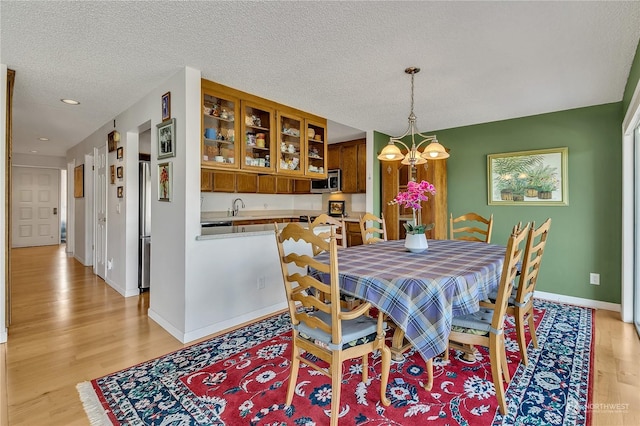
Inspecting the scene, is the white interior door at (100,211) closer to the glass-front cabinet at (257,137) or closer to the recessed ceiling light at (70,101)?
the recessed ceiling light at (70,101)

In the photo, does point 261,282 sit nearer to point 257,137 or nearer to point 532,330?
point 257,137

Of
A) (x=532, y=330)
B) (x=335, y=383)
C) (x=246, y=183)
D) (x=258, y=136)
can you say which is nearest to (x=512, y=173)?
(x=532, y=330)

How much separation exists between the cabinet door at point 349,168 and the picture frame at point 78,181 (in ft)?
15.8

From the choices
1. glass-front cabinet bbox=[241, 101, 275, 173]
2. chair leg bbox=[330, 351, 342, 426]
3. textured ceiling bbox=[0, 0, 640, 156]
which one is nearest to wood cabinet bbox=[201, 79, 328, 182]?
glass-front cabinet bbox=[241, 101, 275, 173]

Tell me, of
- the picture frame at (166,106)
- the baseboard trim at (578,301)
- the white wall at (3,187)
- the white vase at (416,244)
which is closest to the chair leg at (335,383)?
the white vase at (416,244)

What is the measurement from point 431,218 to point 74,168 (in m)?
6.95

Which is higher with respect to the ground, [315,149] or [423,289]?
[315,149]

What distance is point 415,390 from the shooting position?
Answer: 1942 mm

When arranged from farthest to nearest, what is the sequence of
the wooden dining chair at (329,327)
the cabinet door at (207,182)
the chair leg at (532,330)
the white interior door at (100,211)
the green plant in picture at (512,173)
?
the cabinet door at (207,182) < the white interior door at (100,211) < the green plant in picture at (512,173) < the chair leg at (532,330) < the wooden dining chair at (329,327)

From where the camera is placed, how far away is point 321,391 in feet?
6.32

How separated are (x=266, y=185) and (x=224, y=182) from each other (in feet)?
2.76

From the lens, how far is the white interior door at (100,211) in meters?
4.74

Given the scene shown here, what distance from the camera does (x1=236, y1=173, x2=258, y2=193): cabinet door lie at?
5473mm

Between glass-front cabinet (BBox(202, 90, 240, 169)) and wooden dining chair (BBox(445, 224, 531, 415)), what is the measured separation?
2.45 m
